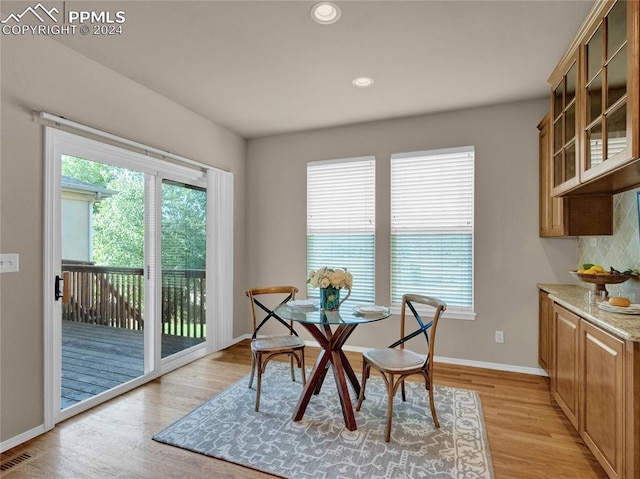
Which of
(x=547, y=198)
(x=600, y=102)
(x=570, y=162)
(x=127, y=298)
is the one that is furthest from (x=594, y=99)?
(x=127, y=298)

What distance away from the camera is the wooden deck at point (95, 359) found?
2719 millimetres

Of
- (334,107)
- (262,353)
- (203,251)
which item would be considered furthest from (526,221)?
(203,251)

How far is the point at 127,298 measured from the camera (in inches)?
125

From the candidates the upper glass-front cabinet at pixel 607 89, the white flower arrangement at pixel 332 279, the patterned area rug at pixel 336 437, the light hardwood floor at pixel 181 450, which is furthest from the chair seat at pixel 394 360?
the upper glass-front cabinet at pixel 607 89

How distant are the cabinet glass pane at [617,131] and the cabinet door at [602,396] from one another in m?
1.00

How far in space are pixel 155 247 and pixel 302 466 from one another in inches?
94.9

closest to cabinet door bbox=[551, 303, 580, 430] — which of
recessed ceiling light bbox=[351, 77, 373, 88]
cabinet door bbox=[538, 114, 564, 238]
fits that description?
cabinet door bbox=[538, 114, 564, 238]

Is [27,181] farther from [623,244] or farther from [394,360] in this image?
[623,244]

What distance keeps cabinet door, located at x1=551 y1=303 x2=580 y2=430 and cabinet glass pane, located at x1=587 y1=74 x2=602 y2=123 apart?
4.26 ft

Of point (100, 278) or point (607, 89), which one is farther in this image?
point (100, 278)

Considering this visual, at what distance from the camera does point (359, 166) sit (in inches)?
164

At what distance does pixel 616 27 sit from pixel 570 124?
0.79 metres

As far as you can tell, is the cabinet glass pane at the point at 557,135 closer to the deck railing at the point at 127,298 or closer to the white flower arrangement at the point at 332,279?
the white flower arrangement at the point at 332,279

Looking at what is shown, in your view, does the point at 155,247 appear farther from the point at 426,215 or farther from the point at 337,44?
the point at 426,215
